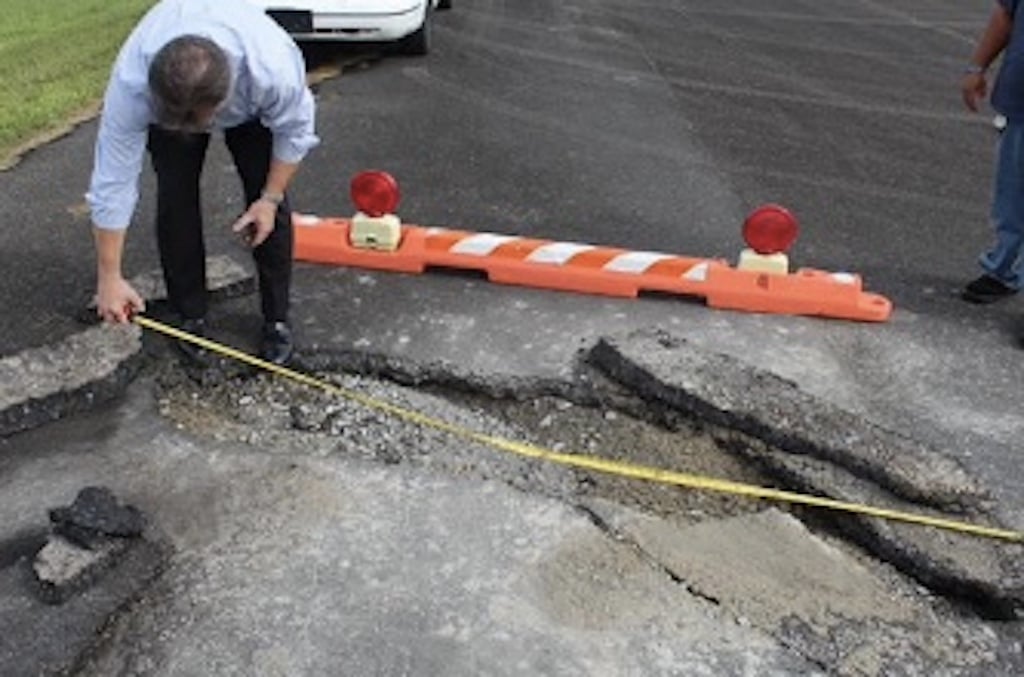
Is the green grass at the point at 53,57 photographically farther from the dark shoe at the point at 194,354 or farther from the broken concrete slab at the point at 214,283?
the dark shoe at the point at 194,354

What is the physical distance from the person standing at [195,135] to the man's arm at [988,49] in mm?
3168

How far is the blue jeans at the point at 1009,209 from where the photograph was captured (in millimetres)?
5016

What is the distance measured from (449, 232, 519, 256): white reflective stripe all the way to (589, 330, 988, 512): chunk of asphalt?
0.96 meters

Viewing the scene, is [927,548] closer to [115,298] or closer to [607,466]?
[607,466]

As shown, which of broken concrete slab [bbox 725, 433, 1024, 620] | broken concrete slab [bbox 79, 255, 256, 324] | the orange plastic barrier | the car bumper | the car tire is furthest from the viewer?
the car tire

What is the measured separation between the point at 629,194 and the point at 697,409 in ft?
8.83

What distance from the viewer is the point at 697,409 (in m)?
4.05

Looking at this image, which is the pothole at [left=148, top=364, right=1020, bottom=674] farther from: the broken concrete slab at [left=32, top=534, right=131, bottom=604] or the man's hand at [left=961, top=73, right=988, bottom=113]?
the man's hand at [left=961, top=73, right=988, bottom=113]

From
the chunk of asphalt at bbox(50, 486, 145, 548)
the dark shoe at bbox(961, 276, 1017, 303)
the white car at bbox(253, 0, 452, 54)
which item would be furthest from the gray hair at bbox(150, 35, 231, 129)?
the white car at bbox(253, 0, 452, 54)

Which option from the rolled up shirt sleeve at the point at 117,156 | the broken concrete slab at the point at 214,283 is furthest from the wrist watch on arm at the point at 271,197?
the broken concrete slab at the point at 214,283

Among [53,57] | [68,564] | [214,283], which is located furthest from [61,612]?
[53,57]

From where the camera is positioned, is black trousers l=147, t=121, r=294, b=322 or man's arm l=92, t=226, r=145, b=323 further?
black trousers l=147, t=121, r=294, b=322

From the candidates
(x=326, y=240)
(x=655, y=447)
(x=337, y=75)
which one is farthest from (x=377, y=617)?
(x=337, y=75)

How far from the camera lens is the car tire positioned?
952 cm
